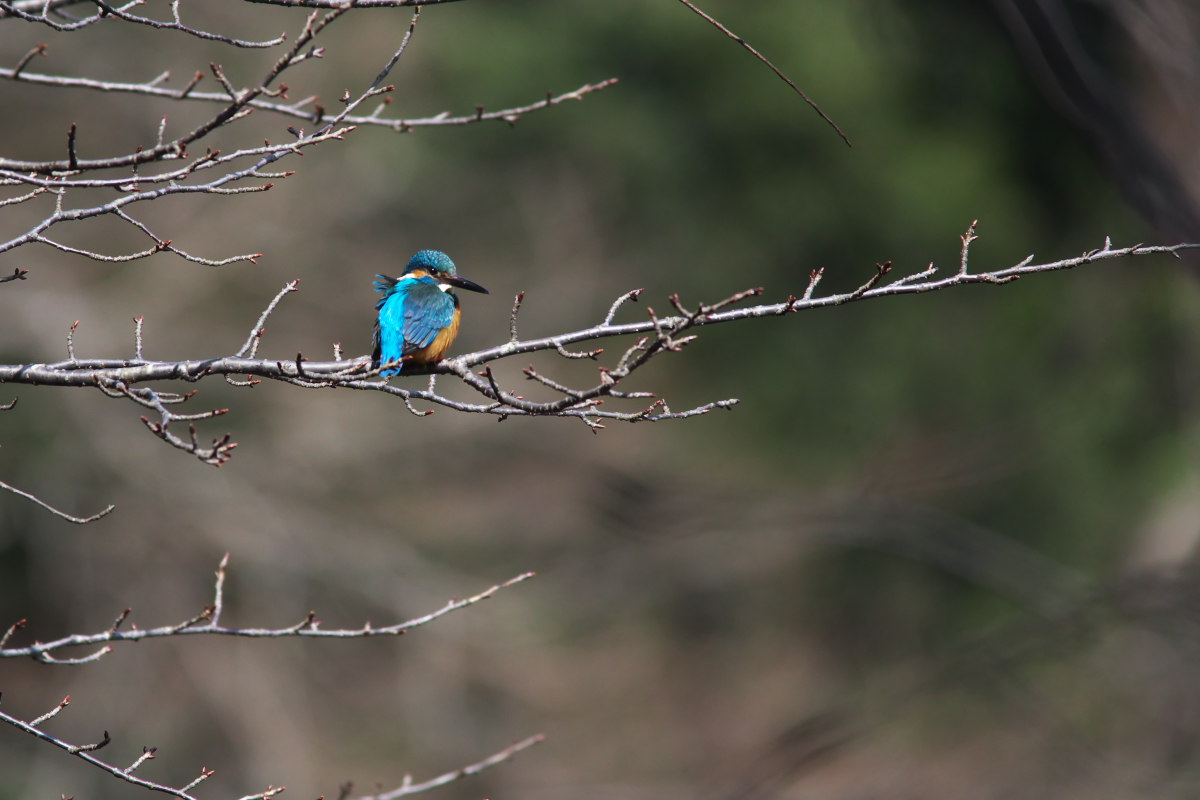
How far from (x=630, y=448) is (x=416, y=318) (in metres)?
11.2

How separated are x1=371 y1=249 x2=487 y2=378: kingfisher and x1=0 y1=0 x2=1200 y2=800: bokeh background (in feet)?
15.8

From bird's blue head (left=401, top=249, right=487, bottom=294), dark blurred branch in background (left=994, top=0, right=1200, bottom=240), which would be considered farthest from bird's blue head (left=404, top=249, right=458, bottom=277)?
dark blurred branch in background (left=994, top=0, right=1200, bottom=240)

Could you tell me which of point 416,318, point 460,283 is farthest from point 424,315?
point 460,283

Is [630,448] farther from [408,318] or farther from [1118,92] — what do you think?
[1118,92]

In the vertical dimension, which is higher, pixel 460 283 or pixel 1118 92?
pixel 1118 92

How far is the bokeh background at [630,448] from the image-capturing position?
1073 centimetres

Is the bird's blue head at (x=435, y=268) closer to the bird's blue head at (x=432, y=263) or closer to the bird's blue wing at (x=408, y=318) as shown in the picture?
the bird's blue head at (x=432, y=263)

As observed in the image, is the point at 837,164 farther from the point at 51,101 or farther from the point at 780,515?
the point at 51,101

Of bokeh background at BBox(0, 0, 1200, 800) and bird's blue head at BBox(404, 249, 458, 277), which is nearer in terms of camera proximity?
bird's blue head at BBox(404, 249, 458, 277)

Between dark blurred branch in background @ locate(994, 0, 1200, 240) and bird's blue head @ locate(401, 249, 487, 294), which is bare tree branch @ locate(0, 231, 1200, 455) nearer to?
dark blurred branch in background @ locate(994, 0, 1200, 240)

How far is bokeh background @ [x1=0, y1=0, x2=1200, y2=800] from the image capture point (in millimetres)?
10734

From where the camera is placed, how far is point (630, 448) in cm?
1548

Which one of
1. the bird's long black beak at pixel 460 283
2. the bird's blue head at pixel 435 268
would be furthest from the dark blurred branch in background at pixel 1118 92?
the bird's blue head at pixel 435 268

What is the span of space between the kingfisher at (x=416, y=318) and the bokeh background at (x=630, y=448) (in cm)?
482
